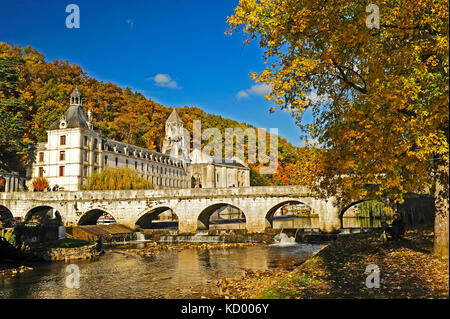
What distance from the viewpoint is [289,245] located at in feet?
101

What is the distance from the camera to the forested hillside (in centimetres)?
5600

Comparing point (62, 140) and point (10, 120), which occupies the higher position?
point (10, 120)

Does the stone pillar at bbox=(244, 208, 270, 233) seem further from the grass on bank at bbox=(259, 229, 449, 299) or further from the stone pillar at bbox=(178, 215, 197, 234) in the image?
the grass on bank at bbox=(259, 229, 449, 299)

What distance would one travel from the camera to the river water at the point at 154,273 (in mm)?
15711

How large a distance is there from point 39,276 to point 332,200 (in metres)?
24.8

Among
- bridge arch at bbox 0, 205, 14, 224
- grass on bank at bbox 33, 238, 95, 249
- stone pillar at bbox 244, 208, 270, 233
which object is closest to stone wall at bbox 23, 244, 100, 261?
grass on bank at bbox 33, 238, 95, 249

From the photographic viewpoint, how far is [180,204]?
130 ft

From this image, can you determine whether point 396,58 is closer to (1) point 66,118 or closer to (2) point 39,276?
(2) point 39,276

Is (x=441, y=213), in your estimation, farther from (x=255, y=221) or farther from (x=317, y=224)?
(x=317, y=224)

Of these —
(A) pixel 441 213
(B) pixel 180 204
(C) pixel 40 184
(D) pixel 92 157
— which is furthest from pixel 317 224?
(A) pixel 441 213

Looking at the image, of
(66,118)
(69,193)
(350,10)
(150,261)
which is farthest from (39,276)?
(66,118)

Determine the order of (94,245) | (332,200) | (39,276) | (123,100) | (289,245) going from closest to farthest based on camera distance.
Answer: (39,276)
(94,245)
(289,245)
(332,200)
(123,100)

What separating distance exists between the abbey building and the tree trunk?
5211 centimetres

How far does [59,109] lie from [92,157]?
537 inches
